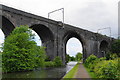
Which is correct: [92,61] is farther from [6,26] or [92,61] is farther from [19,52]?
[6,26]

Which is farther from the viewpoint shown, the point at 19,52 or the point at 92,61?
the point at 92,61

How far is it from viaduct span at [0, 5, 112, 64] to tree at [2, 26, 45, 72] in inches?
262

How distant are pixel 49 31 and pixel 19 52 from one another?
52.6 feet

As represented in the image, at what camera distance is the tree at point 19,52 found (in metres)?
16.3

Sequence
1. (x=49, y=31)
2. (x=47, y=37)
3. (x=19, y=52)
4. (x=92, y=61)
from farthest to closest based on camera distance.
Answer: (x=47, y=37) < (x=49, y=31) < (x=92, y=61) < (x=19, y=52)

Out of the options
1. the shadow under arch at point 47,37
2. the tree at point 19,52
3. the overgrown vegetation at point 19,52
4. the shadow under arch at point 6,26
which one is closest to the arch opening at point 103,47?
the shadow under arch at point 47,37

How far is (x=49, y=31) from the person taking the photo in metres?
32.1

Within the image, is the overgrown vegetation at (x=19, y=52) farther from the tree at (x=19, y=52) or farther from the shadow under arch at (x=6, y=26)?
the shadow under arch at (x=6, y=26)

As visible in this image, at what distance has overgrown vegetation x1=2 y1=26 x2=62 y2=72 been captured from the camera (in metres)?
16.3

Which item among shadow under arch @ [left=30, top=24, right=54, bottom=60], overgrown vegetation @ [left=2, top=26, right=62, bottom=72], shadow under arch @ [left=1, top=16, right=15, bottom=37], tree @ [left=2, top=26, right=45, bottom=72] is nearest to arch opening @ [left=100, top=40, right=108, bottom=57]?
shadow under arch @ [left=30, top=24, right=54, bottom=60]

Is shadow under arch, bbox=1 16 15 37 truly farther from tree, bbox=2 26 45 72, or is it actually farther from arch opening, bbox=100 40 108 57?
arch opening, bbox=100 40 108 57

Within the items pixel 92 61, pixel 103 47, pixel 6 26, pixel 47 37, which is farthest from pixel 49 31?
pixel 103 47

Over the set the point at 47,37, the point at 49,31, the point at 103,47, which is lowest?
the point at 103,47

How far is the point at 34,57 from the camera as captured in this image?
58.3 ft
